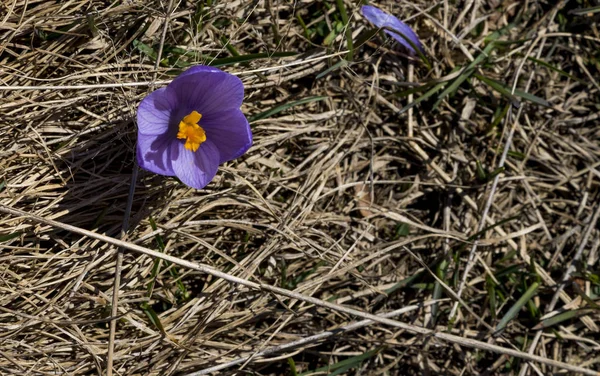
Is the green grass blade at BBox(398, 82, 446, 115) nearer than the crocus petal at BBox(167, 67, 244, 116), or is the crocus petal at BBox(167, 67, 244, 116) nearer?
the crocus petal at BBox(167, 67, 244, 116)

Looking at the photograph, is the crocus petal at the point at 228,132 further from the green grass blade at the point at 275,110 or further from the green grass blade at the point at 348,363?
the green grass blade at the point at 348,363

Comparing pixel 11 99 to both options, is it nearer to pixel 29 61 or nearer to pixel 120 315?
pixel 29 61

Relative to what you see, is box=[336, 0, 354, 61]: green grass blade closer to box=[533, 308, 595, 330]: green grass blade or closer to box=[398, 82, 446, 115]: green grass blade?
box=[398, 82, 446, 115]: green grass blade

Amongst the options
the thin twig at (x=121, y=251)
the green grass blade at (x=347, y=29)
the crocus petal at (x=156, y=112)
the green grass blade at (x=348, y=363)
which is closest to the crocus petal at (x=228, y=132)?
the crocus petal at (x=156, y=112)

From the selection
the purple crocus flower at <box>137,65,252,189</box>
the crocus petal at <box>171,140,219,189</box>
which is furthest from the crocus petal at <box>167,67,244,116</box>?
Result: the crocus petal at <box>171,140,219,189</box>

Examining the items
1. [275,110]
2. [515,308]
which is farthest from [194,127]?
[515,308]

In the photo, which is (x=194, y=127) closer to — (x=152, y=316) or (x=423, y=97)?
(x=152, y=316)

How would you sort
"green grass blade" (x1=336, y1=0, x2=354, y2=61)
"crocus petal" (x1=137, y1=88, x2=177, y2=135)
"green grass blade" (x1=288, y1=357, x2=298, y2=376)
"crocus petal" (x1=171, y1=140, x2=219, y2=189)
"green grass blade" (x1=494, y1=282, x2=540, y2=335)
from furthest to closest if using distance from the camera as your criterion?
"green grass blade" (x1=494, y1=282, x2=540, y2=335)
"green grass blade" (x1=336, y1=0, x2=354, y2=61)
"green grass blade" (x1=288, y1=357, x2=298, y2=376)
"crocus petal" (x1=171, y1=140, x2=219, y2=189)
"crocus petal" (x1=137, y1=88, x2=177, y2=135)
